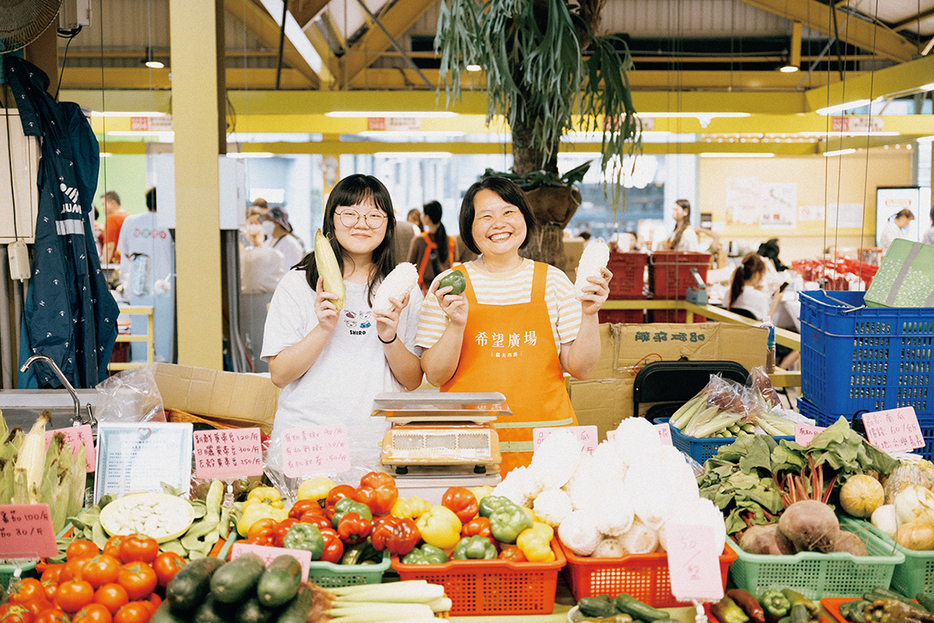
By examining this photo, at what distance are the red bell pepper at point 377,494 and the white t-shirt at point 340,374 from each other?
49cm

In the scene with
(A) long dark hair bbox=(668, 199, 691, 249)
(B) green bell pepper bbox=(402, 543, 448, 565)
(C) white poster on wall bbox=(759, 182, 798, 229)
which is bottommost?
(B) green bell pepper bbox=(402, 543, 448, 565)

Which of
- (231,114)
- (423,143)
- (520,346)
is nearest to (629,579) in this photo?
(520,346)

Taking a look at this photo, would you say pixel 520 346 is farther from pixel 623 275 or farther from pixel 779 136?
pixel 779 136

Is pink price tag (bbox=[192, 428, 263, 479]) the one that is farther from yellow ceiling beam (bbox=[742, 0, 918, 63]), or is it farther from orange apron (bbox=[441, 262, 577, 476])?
yellow ceiling beam (bbox=[742, 0, 918, 63])

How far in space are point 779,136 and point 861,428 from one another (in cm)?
1007

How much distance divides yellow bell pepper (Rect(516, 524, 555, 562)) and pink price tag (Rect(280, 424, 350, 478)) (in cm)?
55

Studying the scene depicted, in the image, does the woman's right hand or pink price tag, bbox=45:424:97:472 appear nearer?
pink price tag, bbox=45:424:97:472

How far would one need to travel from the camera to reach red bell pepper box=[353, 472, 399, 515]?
163cm

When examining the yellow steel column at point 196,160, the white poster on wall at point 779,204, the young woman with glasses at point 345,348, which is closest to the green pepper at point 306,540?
the young woman with glasses at point 345,348

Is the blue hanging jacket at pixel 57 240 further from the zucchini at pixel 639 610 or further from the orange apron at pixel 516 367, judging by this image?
Result: the zucchini at pixel 639 610

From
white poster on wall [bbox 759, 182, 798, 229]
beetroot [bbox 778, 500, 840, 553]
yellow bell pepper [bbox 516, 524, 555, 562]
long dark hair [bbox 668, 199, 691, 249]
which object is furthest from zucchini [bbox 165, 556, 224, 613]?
white poster on wall [bbox 759, 182, 798, 229]

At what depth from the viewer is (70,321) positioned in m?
3.39

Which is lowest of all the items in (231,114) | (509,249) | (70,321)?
(70,321)

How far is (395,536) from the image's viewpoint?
153cm
